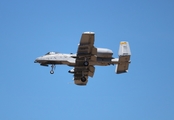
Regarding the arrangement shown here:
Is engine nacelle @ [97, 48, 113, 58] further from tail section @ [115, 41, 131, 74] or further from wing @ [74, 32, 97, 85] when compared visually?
tail section @ [115, 41, 131, 74]

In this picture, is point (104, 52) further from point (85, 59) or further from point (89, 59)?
point (85, 59)

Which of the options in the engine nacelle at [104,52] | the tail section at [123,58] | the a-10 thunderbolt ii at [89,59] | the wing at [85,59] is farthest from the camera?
the tail section at [123,58]

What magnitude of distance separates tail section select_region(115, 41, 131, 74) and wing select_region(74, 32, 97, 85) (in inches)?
179

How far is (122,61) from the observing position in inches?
3164

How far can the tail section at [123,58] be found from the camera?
79.9 m

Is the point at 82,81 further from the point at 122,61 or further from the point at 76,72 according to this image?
the point at 122,61

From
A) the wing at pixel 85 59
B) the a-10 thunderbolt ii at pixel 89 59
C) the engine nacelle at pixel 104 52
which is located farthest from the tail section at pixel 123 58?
the wing at pixel 85 59

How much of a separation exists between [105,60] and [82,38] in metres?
7.22

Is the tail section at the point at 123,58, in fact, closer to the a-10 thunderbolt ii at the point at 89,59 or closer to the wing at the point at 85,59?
the a-10 thunderbolt ii at the point at 89,59

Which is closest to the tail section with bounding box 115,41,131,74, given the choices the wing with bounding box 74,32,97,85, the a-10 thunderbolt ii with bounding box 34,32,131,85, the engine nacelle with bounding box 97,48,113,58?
the a-10 thunderbolt ii with bounding box 34,32,131,85

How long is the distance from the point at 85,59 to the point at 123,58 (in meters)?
6.48

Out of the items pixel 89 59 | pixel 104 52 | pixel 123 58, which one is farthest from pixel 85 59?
pixel 123 58

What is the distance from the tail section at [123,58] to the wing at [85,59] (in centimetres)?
455

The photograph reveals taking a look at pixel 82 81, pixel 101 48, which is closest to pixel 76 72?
pixel 82 81
